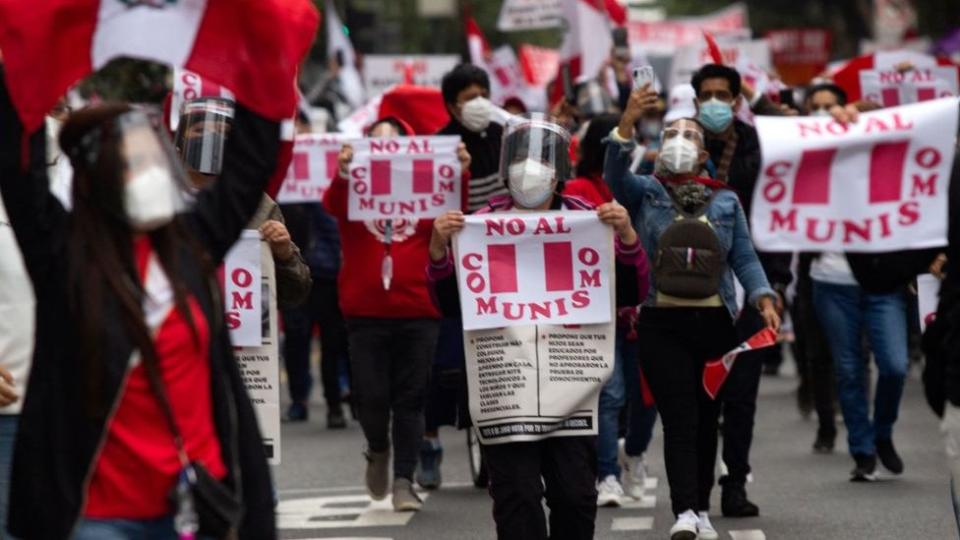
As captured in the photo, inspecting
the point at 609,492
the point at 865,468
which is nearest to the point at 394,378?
the point at 609,492

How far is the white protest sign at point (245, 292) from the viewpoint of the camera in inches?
348

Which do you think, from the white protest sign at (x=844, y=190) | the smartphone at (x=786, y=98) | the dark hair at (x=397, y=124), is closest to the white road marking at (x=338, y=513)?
the dark hair at (x=397, y=124)

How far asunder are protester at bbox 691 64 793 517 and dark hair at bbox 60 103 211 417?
5.93m

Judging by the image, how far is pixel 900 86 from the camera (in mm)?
17156

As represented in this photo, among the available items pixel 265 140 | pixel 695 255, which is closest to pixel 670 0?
pixel 695 255

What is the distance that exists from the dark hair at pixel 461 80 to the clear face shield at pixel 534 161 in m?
3.57

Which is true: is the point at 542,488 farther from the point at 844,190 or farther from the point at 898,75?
the point at 898,75

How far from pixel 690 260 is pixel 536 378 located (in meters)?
1.84

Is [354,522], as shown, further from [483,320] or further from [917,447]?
[917,447]

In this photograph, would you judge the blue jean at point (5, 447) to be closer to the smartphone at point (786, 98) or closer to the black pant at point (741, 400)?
the black pant at point (741, 400)

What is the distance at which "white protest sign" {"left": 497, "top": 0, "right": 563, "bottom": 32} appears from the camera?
934 inches

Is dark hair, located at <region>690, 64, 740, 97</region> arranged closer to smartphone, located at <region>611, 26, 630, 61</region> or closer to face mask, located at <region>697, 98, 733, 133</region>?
face mask, located at <region>697, 98, 733, 133</region>

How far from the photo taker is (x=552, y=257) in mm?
8680

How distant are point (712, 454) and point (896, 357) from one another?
2139 millimetres
